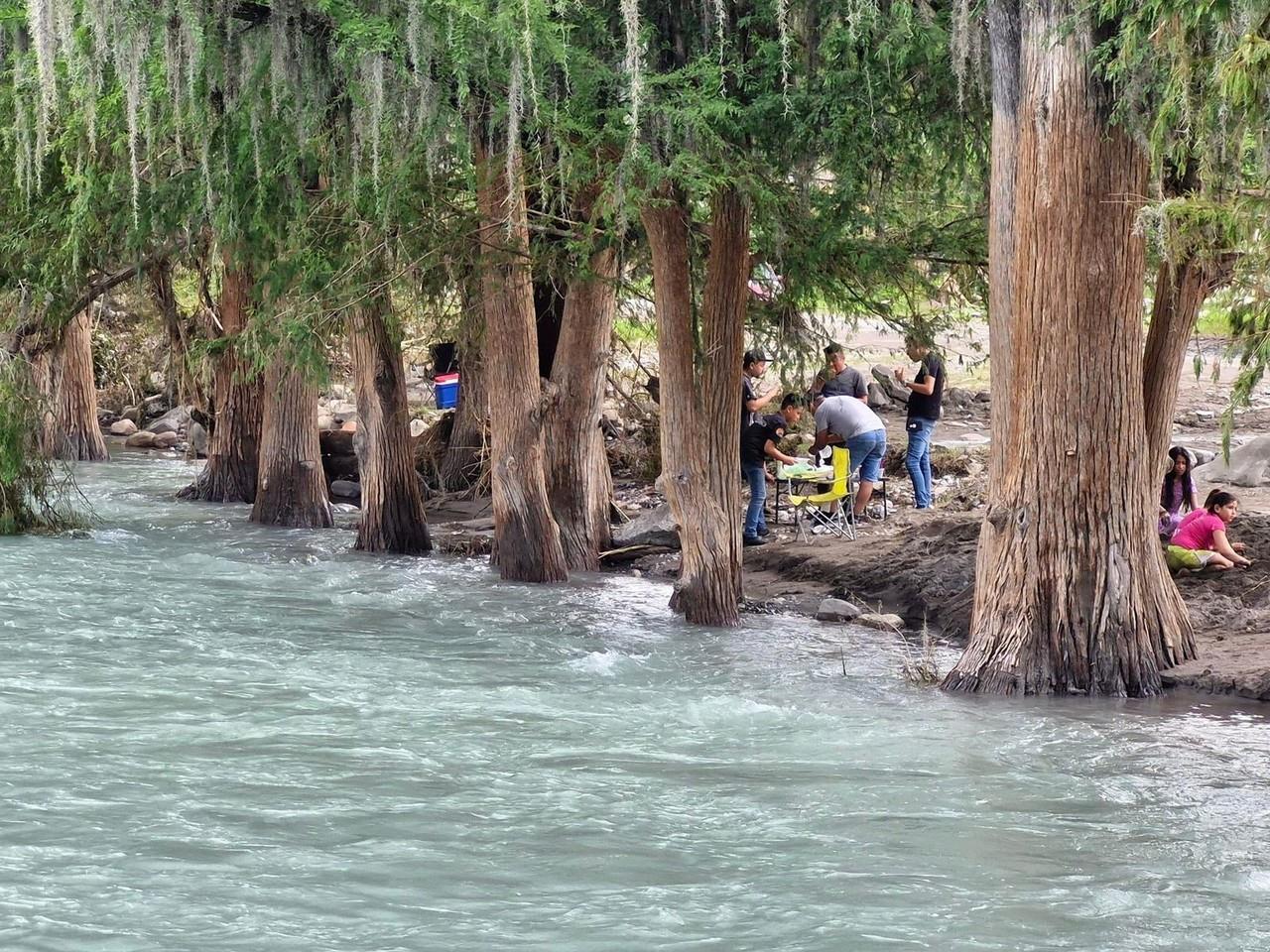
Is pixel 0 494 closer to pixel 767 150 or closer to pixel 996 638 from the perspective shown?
pixel 767 150

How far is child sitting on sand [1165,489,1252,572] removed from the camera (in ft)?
44.2

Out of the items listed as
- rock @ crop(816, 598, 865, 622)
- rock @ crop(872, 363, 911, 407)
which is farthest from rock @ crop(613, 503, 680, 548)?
rock @ crop(872, 363, 911, 407)

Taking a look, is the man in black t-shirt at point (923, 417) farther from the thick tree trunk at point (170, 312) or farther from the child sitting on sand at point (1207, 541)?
the thick tree trunk at point (170, 312)

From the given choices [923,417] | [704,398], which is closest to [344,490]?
[923,417]

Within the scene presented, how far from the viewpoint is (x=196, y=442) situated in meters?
27.6

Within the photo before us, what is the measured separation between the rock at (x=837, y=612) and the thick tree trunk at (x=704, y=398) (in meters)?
0.83

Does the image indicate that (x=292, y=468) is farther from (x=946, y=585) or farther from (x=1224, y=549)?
(x=1224, y=549)

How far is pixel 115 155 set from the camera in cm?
1669

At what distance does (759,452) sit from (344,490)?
871 cm

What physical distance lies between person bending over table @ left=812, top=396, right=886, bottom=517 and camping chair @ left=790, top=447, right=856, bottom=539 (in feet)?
0.59

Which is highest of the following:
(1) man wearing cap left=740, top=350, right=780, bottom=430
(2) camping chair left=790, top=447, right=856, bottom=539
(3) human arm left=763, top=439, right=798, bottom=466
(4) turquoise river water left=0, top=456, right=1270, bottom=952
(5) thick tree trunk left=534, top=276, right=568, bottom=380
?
(5) thick tree trunk left=534, top=276, right=568, bottom=380

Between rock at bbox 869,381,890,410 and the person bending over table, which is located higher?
rock at bbox 869,381,890,410

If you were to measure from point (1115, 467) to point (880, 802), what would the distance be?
316 centimetres

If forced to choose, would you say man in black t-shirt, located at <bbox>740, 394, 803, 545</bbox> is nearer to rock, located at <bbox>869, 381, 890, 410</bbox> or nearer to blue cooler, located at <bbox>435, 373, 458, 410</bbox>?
blue cooler, located at <bbox>435, 373, 458, 410</bbox>
